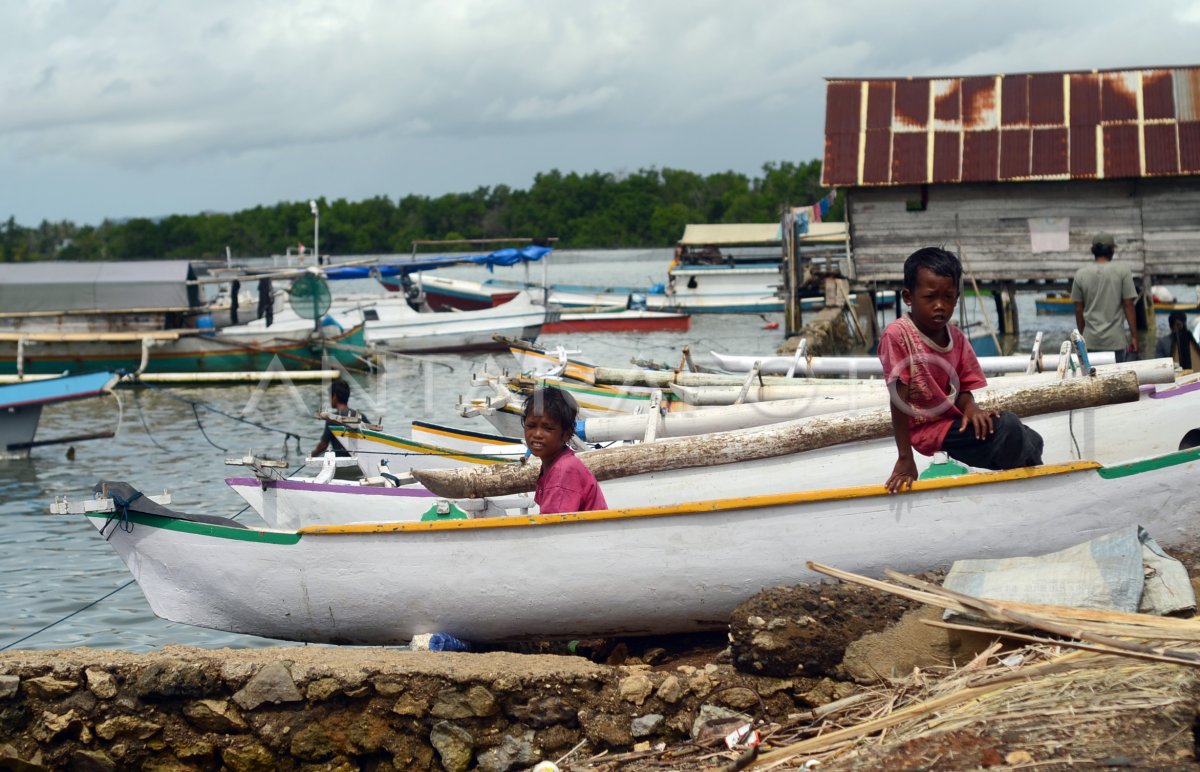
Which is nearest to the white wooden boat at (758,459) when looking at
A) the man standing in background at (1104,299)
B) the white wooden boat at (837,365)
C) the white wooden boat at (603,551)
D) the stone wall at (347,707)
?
the white wooden boat at (603,551)

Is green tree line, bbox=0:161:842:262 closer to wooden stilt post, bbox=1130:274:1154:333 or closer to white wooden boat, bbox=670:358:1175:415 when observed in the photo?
wooden stilt post, bbox=1130:274:1154:333

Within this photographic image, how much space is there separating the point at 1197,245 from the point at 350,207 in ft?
281

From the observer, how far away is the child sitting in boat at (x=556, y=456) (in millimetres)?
5996

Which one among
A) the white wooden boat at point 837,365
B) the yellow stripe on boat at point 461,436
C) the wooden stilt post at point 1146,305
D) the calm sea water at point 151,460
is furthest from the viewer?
the wooden stilt post at point 1146,305

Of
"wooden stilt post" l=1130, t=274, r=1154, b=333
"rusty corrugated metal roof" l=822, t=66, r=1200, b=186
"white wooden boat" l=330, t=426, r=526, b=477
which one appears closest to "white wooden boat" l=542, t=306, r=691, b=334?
"rusty corrugated metal roof" l=822, t=66, r=1200, b=186

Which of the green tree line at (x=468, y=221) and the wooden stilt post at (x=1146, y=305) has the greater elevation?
the green tree line at (x=468, y=221)

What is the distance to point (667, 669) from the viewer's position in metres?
5.62

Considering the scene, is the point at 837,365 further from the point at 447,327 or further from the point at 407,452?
the point at 447,327

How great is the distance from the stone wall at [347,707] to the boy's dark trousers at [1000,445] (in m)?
1.30

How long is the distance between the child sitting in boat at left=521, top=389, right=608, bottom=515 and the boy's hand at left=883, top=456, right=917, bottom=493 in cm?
152

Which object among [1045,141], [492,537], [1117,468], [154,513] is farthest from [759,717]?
[1045,141]

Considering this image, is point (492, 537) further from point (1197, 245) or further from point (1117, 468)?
point (1197, 245)

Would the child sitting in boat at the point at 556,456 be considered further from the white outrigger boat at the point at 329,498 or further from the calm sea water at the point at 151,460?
the calm sea water at the point at 151,460

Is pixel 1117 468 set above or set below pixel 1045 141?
below
